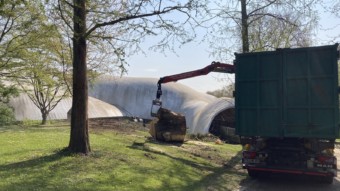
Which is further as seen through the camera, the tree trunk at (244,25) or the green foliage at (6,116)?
the green foliage at (6,116)

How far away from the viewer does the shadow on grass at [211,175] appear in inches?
427

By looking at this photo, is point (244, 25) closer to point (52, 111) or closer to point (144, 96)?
point (52, 111)

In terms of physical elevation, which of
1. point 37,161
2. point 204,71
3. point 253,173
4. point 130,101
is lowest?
point 253,173

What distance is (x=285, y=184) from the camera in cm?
1216

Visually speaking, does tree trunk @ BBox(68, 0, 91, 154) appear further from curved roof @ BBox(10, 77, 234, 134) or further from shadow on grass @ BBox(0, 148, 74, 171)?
curved roof @ BBox(10, 77, 234, 134)

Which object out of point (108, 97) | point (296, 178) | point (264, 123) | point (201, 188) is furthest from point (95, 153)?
point (108, 97)

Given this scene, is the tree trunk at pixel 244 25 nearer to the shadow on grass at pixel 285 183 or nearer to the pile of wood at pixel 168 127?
the pile of wood at pixel 168 127

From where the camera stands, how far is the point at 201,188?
34.3 ft

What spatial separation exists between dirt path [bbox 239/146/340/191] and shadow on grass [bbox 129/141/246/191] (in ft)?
1.31

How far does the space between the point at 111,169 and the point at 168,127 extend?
27.2 feet

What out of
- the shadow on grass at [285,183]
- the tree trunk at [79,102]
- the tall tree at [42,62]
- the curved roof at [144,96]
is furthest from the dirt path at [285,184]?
the curved roof at [144,96]

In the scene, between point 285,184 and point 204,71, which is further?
point 204,71

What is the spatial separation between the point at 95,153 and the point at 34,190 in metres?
4.16

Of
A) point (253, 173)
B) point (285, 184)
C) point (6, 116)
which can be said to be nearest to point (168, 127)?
point (253, 173)
